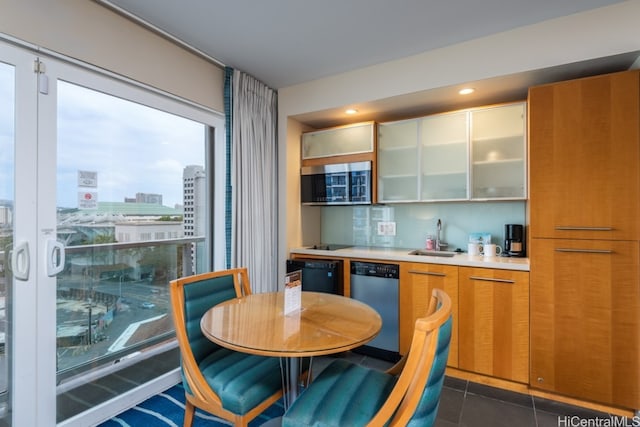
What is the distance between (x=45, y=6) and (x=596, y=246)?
3498 millimetres

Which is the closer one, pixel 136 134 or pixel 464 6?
pixel 464 6

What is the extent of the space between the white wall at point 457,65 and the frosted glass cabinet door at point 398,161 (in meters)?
0.44

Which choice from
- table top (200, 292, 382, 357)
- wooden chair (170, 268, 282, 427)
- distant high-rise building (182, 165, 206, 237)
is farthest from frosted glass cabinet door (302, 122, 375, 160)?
wooden chair (170, 268, 282, 427)

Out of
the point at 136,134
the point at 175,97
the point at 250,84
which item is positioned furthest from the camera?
the point at 250,84

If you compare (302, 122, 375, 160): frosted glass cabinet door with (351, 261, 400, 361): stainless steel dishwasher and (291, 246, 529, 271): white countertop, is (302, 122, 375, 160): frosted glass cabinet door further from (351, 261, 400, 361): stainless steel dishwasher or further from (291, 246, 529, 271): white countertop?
(351, 261, 400, 361): stainless steel dishwasher

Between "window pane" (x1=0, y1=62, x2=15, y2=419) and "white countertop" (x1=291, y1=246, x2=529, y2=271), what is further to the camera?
"white countertop" (x1=291, y1=246, x2=529, y2=271)

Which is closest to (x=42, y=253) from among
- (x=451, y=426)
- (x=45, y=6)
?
(x=45, y=6)

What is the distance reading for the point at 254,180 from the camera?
2918 millimetres

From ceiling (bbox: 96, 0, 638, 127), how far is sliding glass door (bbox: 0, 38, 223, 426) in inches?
20.0

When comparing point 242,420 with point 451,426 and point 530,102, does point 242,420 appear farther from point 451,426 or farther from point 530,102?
point 530,102

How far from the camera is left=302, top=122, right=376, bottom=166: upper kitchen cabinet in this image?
10.0 feet

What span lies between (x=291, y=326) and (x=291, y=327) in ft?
0.04

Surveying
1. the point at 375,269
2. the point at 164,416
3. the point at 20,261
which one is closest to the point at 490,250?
the point at 375,269

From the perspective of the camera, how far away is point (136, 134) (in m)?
2.15
